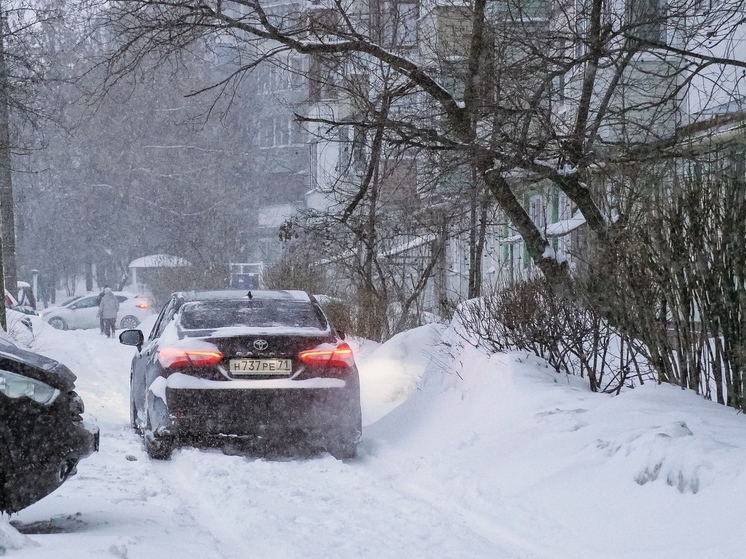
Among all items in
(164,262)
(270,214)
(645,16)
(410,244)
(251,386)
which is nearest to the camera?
(251,386)

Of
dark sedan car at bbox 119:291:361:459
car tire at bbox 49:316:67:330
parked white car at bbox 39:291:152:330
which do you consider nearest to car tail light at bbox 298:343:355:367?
dark sedan car at bbox 119:291:361:459

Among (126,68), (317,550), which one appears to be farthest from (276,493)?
(126,68)

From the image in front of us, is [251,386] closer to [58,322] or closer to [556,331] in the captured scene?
[556,331]

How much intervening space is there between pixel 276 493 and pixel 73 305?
1596 inches

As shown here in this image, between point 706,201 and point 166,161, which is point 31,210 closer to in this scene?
point 166,161

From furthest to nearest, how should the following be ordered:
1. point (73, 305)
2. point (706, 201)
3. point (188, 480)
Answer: point (73, 305) < point (188, 480) < point (706, 201)

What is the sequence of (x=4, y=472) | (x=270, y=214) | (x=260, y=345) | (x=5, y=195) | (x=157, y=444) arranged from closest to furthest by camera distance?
(x=4, y=472)
(x=260, y=345)
(x=157, y=444)
(x=5, y=195)
(x=270, y=214)

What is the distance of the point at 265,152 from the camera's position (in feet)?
262

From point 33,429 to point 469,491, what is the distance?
3.12m

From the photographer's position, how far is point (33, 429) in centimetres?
586

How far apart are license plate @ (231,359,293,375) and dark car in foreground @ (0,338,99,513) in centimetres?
314

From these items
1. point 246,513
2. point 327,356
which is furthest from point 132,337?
point 246,513

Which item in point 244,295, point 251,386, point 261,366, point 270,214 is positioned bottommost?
point 270,214

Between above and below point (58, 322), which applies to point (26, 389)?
above
